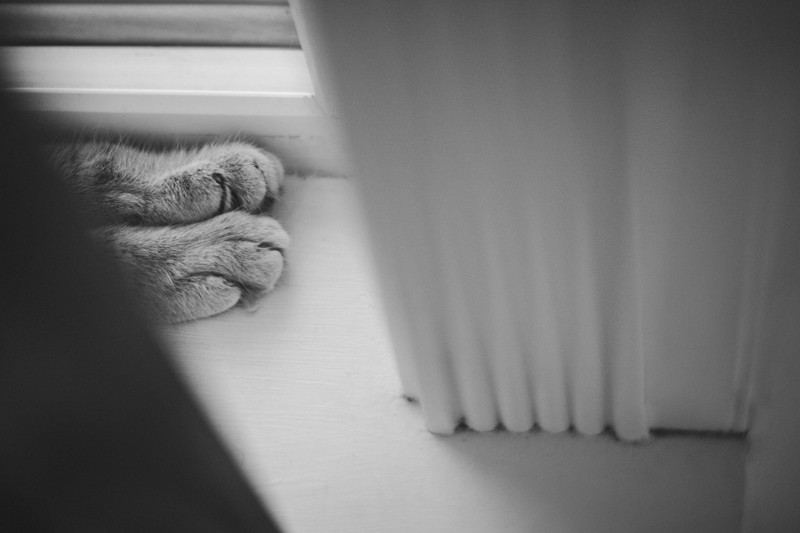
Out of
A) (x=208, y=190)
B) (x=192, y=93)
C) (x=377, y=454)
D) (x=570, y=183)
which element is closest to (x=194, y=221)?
(x=208, y=190)

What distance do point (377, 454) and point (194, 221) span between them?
42 cm

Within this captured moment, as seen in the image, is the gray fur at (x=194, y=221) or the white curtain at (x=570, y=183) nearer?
the white curtain at (x=570, y=183)

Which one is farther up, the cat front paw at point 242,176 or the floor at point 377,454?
the cat front paw at point 242,176

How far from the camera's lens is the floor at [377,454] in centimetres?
93

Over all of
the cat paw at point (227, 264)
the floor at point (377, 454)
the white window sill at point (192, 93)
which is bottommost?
the floor at point (377, 454)

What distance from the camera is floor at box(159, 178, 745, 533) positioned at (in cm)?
93

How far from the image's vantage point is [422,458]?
1007 millimetres

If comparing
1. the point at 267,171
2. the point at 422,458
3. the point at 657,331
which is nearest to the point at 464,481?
the point at 422,458

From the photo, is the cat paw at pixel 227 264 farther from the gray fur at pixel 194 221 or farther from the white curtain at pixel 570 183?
the white curtain at pixel 570 183

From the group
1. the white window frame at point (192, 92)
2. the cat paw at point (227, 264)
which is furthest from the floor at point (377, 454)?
the white window frame at point (192, 92)

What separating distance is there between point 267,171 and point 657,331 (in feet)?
2.01

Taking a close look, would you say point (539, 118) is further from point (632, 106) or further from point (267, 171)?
point (267, 171)

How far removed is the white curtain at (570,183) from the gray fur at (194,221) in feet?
1.08

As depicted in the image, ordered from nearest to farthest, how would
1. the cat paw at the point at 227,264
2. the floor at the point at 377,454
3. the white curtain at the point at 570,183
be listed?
1. the white curtain at the point at 570,183
2. the floor at the point at 377,454
3. the cat paw at the point at 227,264
